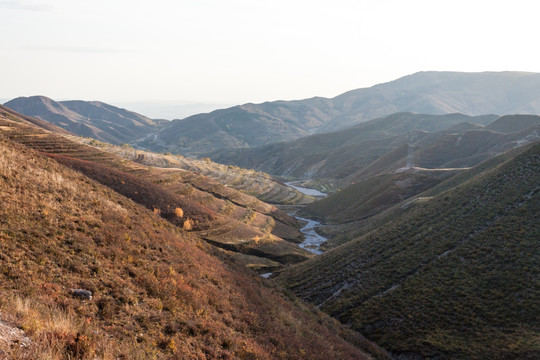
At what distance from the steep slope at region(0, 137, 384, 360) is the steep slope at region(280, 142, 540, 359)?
7.23 m

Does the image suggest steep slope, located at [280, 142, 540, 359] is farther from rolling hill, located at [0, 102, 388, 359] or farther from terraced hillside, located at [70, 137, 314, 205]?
terraced hillside, located at [70, 137, 314, 205]

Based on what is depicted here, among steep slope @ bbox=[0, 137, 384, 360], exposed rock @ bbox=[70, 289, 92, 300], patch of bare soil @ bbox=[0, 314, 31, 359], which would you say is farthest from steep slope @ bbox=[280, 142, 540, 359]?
patch of bare soil @ bbox=[0, 314, 31, 359]

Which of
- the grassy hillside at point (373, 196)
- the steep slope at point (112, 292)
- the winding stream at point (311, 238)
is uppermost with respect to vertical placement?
the steep slope at point (112, 292)

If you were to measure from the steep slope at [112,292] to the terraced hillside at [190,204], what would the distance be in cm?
3204

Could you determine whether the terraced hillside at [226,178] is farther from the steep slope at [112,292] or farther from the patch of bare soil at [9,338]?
the patch of bare soil at [9,338]

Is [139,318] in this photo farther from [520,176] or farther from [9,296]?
[520,176]

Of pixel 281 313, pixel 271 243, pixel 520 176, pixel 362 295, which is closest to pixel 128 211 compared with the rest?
pixel 281 313

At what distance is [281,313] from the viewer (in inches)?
929

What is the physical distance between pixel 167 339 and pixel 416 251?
39.8 m

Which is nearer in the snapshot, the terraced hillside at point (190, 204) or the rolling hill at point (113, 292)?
the rolling hill at point (113, 292)

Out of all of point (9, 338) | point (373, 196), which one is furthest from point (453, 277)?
point (373, 196)

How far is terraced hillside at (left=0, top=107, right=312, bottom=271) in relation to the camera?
6019cm

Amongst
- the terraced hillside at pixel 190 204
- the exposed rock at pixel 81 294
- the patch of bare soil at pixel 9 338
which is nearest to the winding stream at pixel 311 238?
the terraced hillside at pixel 190 204

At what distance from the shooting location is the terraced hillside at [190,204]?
60.2 meters
